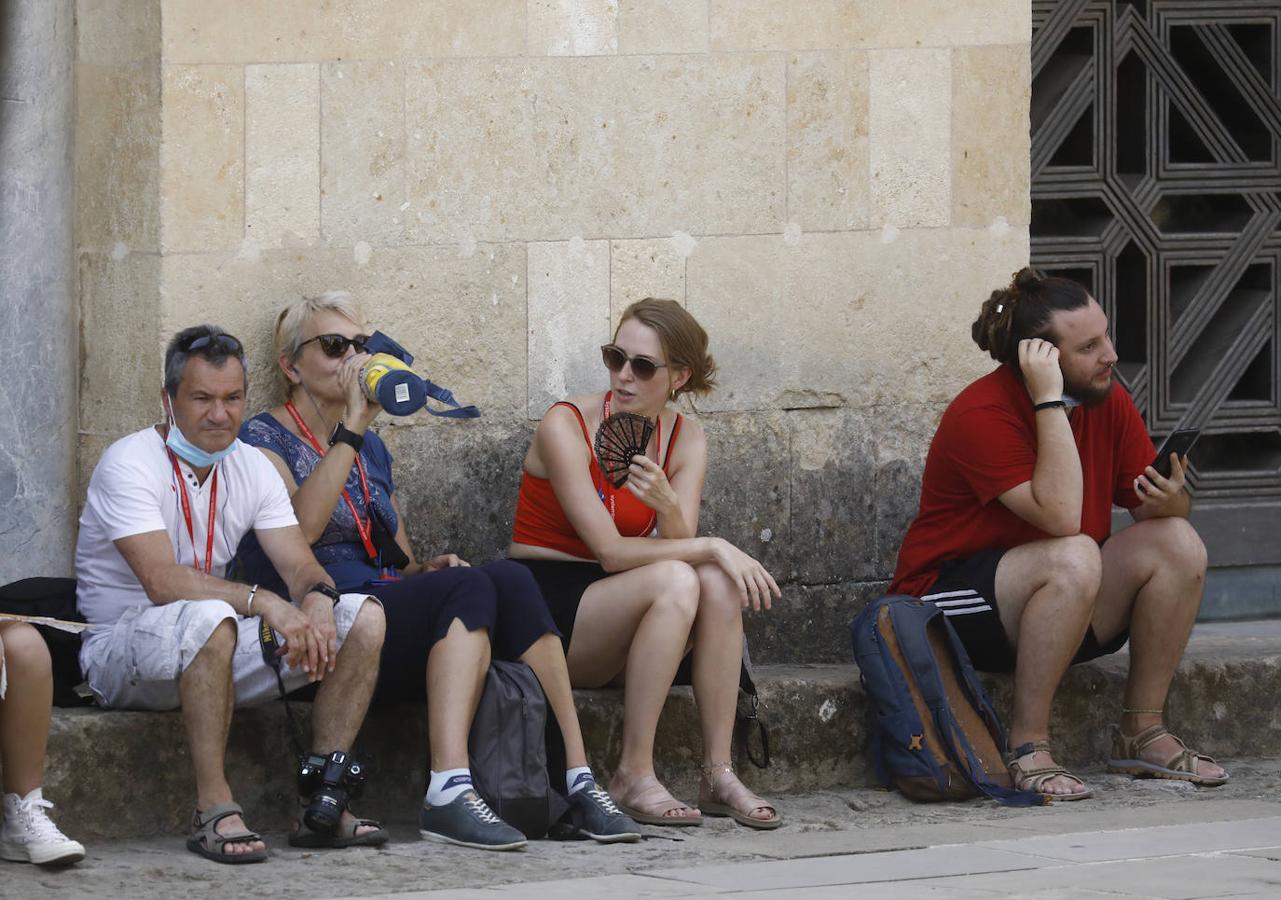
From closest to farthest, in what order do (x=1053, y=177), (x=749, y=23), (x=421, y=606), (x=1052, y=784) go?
(x=421, y=606) → (x=1052, y=784) → (x=749, y=23) → (x=1053, y=177)

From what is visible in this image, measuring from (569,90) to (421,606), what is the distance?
1655 mm

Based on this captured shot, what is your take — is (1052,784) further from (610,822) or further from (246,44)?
(246,44)

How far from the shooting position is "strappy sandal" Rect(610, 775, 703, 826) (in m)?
5.32

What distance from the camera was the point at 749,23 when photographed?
6.20 m

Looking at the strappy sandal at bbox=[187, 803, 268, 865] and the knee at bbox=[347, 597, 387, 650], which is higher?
the knee at bbox=[347, 597, 387, 650]

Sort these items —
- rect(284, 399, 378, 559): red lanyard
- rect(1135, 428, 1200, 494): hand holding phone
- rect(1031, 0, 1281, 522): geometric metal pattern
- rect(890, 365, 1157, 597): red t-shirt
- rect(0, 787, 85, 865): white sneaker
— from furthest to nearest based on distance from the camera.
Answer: rect(1031, 0, 1281, 522): geometric metal pattern
rect(1135, 428, 1200, 494): hand holding phone
rect(890, 365, 1157, 597): red t-shirt
rect(284, 399, 378, 559): red lanyard
rect(0, 787, 85, 865): white sneaker

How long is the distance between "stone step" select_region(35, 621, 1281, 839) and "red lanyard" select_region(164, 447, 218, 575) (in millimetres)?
373

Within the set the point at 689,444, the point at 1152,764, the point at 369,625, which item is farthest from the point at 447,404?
the point at 1152,764

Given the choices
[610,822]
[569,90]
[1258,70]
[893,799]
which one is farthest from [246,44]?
[1258,70]

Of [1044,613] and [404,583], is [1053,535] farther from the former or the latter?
[404,583]

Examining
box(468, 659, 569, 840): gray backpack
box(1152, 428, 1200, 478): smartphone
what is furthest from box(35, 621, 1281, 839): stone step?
box(1152, 428, 1200, 478): smartphone

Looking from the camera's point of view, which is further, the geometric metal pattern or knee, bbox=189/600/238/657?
the geometric metal pattern

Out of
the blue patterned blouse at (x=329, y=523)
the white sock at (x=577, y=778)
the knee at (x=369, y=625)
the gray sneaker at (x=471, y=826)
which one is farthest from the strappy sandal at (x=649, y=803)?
the blue patterned blouse at (x=329, y=523)

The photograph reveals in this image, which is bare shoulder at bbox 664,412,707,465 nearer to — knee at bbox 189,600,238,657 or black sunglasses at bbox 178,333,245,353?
black sunglasses at bbox 178,333,245,353
